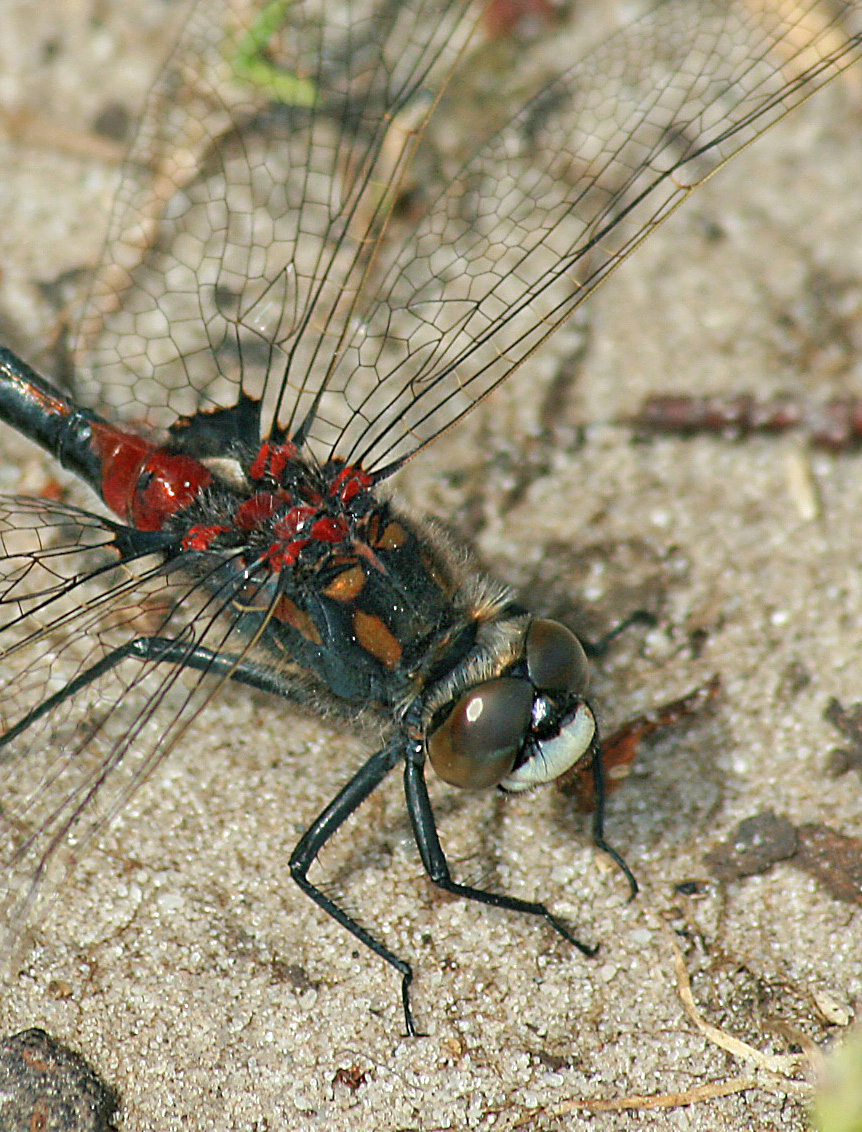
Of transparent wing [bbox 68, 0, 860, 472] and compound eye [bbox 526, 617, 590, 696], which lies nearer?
compound eye [bbox 526, 617, 590, 696]

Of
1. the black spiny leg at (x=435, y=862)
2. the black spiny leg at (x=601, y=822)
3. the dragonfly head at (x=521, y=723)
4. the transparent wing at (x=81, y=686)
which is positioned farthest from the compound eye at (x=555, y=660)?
the transparent wing at (x=81, y=686)

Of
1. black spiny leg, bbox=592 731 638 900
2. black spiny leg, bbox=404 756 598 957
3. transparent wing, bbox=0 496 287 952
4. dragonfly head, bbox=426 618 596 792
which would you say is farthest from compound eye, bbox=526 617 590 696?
transparent wing, bbox=0 496 287 952

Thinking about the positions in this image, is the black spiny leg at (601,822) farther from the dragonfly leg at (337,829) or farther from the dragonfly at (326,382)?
the dragonfly leg at (337,829)

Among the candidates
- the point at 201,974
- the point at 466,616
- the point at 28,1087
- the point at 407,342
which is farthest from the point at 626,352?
the point at 28,1087

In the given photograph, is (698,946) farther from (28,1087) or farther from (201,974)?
(28,1087)

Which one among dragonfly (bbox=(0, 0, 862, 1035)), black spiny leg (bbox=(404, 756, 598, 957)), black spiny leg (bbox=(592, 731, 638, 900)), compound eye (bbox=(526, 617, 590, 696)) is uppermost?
dragonfly (bbox=(0, 0, 862, 1035))

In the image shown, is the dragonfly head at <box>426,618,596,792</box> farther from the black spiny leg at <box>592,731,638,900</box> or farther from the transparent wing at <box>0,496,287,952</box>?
the transparent wing at <box>0,496,287,952</box>

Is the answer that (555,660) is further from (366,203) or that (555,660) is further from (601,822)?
(366,203)
